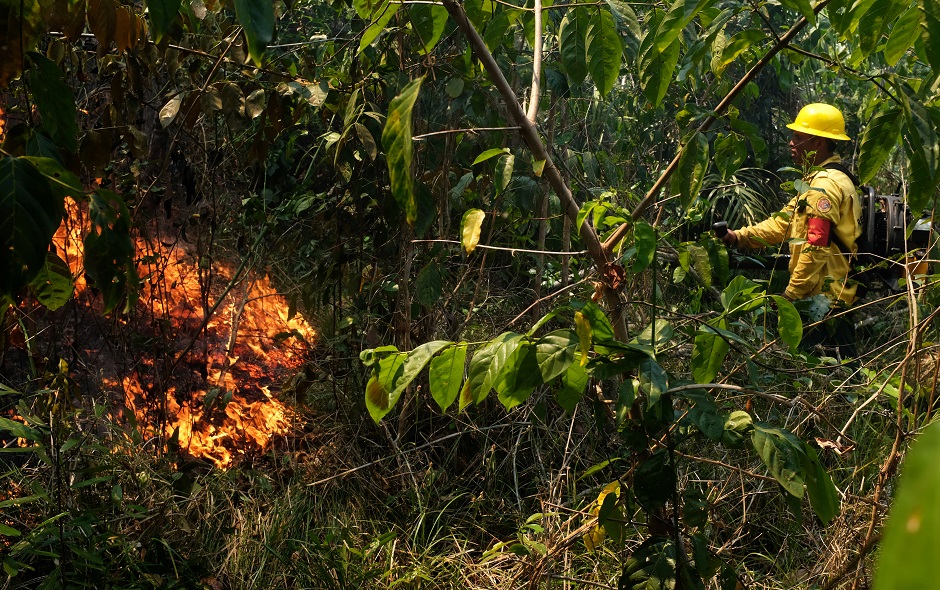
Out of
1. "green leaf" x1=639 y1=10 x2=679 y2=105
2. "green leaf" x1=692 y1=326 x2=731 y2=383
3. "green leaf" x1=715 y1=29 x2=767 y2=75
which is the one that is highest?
"green leaf" x1=715 y1=29 x2=767 y2=75

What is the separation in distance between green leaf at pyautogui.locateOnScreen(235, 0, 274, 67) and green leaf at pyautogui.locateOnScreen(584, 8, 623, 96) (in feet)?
2.48

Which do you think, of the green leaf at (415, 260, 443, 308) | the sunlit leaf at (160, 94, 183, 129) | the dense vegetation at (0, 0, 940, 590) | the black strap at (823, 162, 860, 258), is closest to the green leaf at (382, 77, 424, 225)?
the dense vegetation at (0, 0, 940, 590)

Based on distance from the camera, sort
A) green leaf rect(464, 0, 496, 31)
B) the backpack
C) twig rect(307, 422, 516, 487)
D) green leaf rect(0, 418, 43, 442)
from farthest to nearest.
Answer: the backpack < twig rect(307, 422, 516, 487) < green leaf rect(0, 418, 43, 442) < green leaf rect(464, 0, 496, 31)

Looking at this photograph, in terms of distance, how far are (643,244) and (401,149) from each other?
48 centimetres

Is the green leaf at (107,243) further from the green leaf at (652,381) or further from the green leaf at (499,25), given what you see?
the green leaf at (652,381)

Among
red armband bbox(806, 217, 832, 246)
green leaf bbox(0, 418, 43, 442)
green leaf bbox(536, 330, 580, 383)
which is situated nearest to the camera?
green leaf bbox(536, 330, 580, 383)

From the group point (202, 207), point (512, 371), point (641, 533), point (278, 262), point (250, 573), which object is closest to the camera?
point (512, 371)

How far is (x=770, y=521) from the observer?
2.95m

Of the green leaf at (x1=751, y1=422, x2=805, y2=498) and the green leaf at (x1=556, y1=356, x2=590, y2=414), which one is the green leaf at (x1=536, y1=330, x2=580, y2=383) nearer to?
the green leaf at (x1=556, y1=356, x2=590, y2=414)

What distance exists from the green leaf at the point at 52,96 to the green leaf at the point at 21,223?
0.36 meters

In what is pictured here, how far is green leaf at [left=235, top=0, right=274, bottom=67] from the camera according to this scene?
87 cm

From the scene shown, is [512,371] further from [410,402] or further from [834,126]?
[834,126]

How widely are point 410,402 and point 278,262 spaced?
194cm

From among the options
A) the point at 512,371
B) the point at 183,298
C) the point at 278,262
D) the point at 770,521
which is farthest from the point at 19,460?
the point at 770,521
